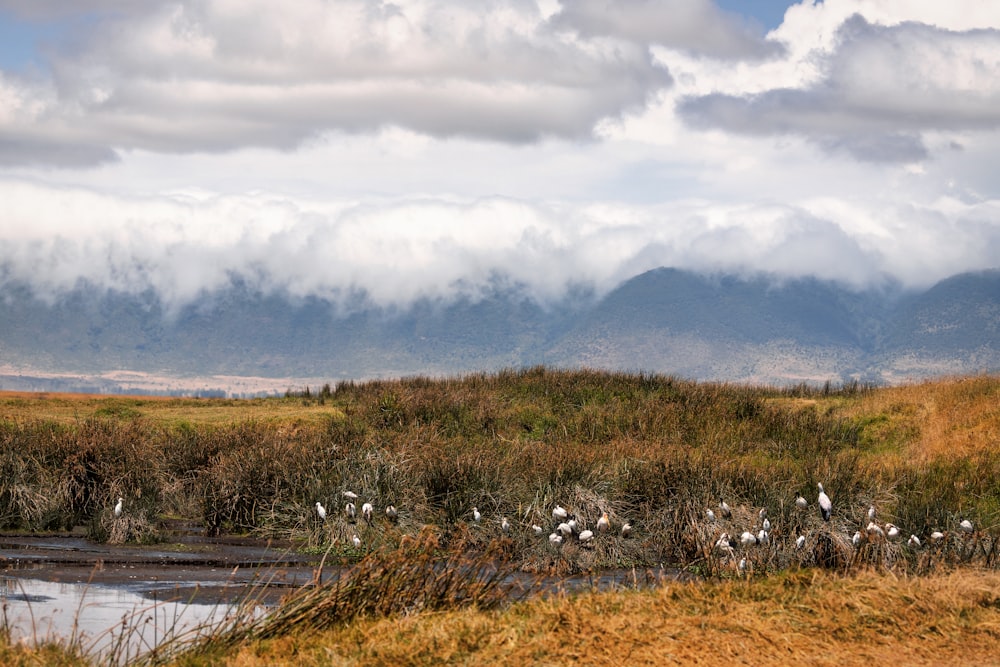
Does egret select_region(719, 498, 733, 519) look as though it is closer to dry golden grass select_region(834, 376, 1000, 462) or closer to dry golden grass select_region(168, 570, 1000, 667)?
dry golden grass select_region(168, 570, 1000, 667)

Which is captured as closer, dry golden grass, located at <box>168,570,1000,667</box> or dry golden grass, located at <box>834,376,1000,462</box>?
dry golden grass, located at <box>168,570,1000,667</box>

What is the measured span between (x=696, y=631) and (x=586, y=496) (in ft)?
34.7

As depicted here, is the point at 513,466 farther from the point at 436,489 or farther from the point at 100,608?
the point at 100,608

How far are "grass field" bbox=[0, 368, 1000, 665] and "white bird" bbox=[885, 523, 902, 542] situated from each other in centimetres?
12

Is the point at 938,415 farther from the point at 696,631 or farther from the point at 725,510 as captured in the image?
the point at 696,631

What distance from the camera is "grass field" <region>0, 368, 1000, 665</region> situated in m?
11.5

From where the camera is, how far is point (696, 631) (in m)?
11.6

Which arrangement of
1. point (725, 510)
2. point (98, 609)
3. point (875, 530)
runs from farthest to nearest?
point (725, 510)
point (875, 530)
point (98, 609)

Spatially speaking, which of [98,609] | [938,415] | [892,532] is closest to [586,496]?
[892,532]

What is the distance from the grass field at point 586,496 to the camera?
37.8 ft

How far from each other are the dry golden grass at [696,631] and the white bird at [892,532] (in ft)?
19.9

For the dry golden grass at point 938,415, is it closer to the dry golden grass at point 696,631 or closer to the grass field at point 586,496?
the grass field at point 586,496

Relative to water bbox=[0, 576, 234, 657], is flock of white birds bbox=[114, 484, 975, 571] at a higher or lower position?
higher

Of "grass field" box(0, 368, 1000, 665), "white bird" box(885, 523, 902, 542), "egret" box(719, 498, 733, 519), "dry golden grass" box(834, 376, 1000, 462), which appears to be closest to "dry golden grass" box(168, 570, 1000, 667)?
"grass field" box(0, 368, 1000, 665)
